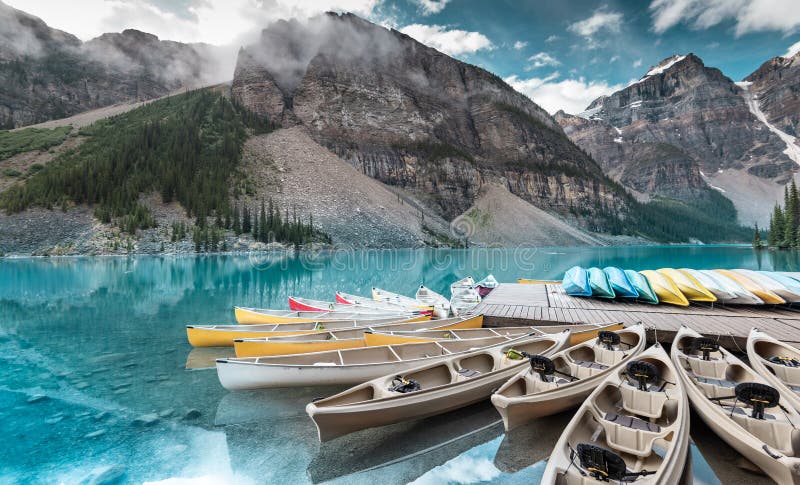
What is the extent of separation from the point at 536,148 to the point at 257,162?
12623 centimetres

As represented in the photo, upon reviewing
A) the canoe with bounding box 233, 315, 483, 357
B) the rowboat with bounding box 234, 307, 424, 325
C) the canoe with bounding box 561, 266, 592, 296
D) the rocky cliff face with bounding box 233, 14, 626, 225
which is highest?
the rocky cliff face with bounding box 233, 14, 626, 225

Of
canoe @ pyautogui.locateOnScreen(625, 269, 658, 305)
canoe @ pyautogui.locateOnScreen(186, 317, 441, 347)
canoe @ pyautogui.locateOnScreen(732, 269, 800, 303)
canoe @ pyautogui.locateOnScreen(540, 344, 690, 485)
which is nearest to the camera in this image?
canoe @ pyautogui.locateOnScreen(540, 344, 690, 485)

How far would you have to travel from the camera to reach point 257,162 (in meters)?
104

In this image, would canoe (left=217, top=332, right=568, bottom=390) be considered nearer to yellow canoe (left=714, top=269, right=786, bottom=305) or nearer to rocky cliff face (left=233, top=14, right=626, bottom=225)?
yellow canoe (left=714, top=269, right=786, bottom=305)

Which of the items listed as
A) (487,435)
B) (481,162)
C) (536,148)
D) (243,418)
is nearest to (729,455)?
(487,435)

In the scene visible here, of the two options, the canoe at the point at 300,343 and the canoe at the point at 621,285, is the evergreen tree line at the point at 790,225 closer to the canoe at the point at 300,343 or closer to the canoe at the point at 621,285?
the canoe at the point at 621,285

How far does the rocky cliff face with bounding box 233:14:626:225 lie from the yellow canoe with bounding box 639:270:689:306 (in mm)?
116096

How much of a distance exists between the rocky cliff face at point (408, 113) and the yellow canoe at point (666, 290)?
116096 mm

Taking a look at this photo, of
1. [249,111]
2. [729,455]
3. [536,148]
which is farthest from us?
[536,148]

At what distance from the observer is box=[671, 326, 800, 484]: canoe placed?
16.4 feet

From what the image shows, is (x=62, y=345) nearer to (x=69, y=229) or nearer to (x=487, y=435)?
(x=487, y=435)

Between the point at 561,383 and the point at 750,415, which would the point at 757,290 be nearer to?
the point at 750,415

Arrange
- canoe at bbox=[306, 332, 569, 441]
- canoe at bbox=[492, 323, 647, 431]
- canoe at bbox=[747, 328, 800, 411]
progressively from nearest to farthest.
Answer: canoe at bbox=[306, 332, 569, 441] → canoe at bbox=[492, 323, 647, 431] → canoe at bbox=[747, 328, 800, 411]

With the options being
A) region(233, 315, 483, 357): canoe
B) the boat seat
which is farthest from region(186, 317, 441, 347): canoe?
the boat seat
